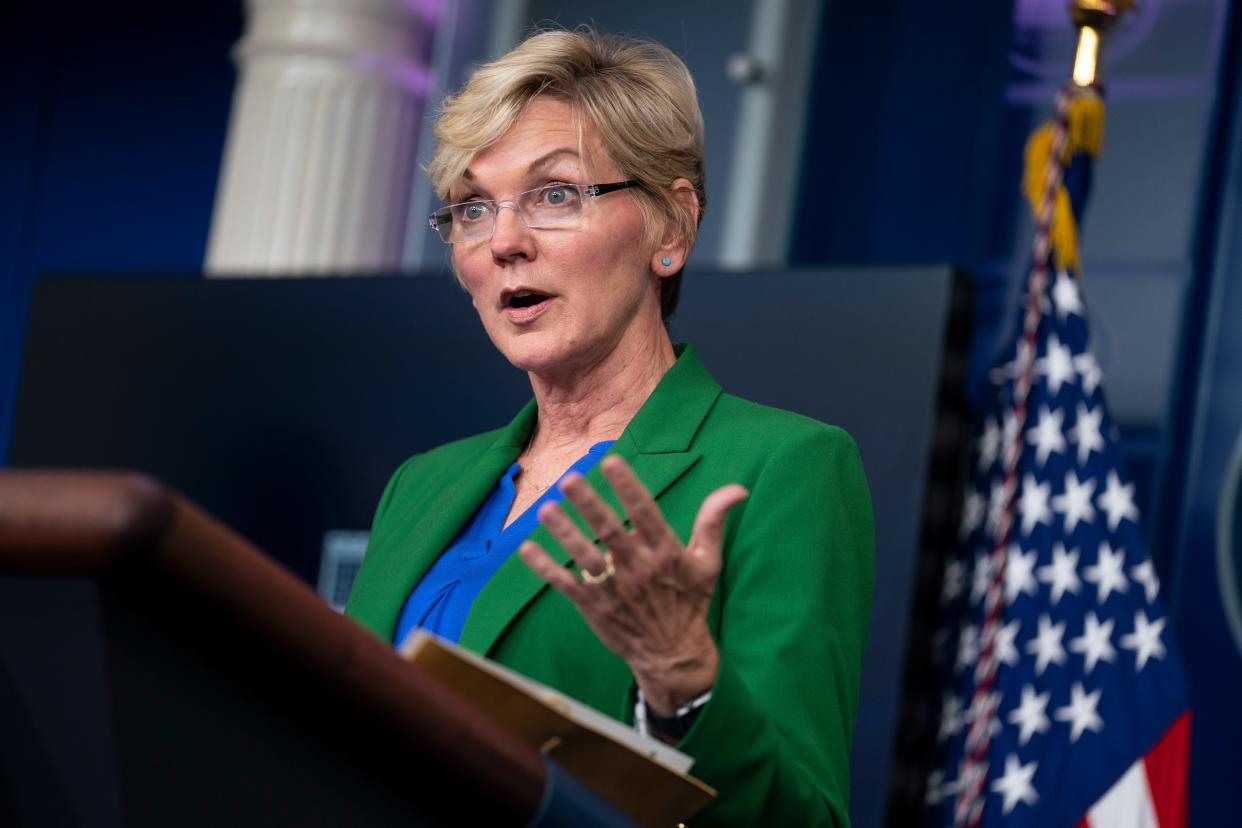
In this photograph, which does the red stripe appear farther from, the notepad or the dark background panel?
the notepad

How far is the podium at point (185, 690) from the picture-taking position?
754mm

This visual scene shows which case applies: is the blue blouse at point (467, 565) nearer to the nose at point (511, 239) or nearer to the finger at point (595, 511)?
the nose at point (511, 239)

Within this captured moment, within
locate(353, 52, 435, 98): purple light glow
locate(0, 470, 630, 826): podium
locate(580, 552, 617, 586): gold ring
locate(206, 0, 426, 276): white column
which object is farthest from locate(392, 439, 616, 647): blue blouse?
locate(353, 52, 435, 98): purple light glow

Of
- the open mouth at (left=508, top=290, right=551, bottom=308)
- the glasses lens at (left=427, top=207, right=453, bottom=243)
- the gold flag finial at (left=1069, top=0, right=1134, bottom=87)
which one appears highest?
the gold flag finial at (left=1069, top=0, right=1134, bottom=87)

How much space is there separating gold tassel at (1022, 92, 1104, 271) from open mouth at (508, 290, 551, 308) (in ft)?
6.28

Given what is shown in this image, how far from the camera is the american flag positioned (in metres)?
3.10

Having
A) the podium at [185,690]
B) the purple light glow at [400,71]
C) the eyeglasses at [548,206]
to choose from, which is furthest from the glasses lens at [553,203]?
the purple light glow at [400,71]

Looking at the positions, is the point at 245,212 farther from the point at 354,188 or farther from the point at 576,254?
the point at 576,254

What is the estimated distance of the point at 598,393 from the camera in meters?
1.82

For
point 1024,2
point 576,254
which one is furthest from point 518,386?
point 576,254

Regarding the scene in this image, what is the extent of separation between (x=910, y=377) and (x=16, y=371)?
3.82 m

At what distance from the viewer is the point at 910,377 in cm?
322

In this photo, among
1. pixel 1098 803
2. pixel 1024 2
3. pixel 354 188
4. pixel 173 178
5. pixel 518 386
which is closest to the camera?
pixel 1098 803

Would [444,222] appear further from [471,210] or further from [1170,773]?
[1170,773]
